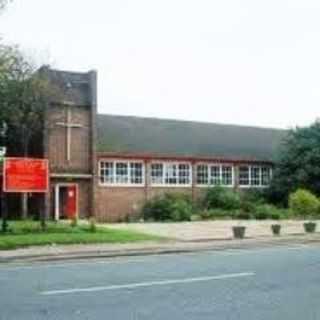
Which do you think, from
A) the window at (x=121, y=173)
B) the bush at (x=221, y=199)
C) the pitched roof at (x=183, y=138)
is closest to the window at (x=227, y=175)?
the pitched roof at (x=183, y=138)

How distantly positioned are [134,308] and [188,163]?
40.1 m

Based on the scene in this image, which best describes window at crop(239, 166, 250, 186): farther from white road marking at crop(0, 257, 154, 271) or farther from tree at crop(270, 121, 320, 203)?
white road marking at crop(0, 257, 154, 271)

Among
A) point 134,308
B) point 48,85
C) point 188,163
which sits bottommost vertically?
point 134,308

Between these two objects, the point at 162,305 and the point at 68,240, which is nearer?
the point at 162,305

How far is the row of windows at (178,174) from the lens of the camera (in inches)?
1916

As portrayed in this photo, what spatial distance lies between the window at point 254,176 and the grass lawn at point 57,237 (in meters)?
23.5

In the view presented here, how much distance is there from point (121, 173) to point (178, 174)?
4.05 metres

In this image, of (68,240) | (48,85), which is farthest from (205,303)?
(48,85)

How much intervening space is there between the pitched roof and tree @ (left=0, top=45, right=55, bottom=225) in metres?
5.03

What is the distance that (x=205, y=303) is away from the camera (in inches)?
480

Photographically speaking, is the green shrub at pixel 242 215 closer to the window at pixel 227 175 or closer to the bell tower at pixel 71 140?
the window at pixel 227 175

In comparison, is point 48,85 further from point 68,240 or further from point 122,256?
point 122,256

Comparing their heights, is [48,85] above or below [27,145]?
above

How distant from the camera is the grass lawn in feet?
83.7
